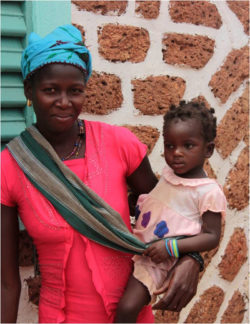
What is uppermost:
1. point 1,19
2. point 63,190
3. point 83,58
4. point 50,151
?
point 1,19

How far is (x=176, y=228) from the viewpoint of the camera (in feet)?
6.31

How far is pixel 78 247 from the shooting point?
73.5 inches

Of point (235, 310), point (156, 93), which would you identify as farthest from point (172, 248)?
point (235, 310)

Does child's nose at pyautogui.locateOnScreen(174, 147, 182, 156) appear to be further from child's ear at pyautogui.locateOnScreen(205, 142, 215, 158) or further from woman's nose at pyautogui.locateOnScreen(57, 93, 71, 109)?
woman's nose at pyautogui.locateOnScreen(57, 93, 71, 109)

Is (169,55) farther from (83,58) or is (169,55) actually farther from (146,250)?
(146,250)

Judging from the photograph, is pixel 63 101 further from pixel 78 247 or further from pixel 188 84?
pixel 188 84

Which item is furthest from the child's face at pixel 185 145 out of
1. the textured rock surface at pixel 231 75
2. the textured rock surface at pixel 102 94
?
the textured rock surface at pixel 231 75

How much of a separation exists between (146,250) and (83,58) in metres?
0.76

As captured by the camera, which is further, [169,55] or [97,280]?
Answer: [169,55]

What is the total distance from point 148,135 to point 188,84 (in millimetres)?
366

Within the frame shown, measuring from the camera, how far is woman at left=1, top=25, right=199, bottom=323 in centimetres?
181

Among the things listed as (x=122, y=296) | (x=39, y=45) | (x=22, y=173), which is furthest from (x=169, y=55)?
(x=122, y=296)

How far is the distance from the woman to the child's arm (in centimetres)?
6

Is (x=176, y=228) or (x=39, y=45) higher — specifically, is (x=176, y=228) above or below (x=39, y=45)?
below
